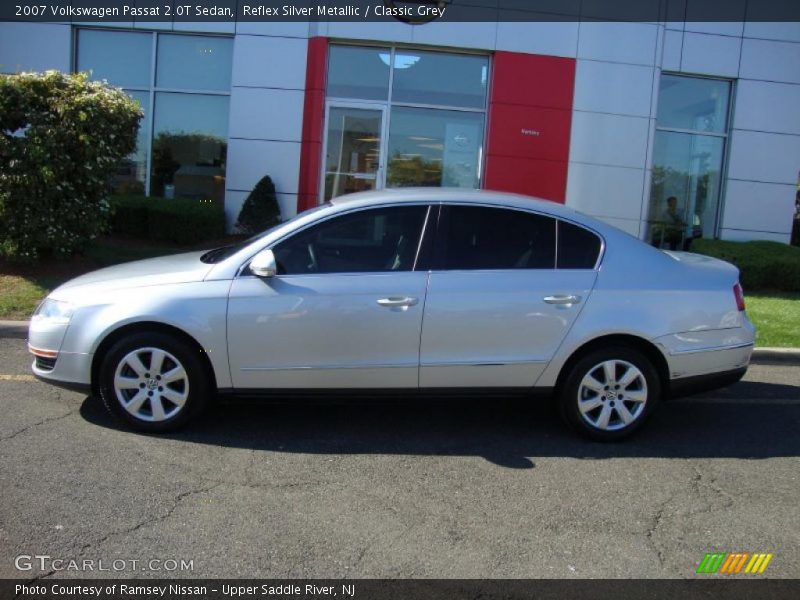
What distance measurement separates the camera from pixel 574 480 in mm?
4312

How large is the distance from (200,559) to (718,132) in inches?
534

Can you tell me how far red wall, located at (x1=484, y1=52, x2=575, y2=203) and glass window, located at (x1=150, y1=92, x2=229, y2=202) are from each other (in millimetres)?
4978

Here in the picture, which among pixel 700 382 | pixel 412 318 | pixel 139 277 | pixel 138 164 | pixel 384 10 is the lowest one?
pixel 700 382

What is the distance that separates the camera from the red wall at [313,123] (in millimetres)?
12508

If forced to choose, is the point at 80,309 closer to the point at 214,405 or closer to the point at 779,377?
the point at 214,405

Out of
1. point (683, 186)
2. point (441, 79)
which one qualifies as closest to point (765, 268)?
point (683, 186)

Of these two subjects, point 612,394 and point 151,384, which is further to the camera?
point 612,394

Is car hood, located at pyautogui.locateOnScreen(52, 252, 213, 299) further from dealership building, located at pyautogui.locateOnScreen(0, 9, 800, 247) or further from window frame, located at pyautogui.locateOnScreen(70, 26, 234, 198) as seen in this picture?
window frame, located at pyautogui.locateOnScreen(70, 26, 234, 198)

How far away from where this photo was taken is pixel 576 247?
4.95 m

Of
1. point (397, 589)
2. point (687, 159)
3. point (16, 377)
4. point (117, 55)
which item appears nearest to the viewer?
point (397, 589)

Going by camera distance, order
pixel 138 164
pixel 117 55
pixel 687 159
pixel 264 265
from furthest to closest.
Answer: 1. pixel 687 159
2. pixel 138 164
3. pixel 117 55
4. pixel 264 265

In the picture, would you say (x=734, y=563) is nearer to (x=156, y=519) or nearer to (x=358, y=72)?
(x=156, y=519)

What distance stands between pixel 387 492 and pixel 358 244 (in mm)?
1711

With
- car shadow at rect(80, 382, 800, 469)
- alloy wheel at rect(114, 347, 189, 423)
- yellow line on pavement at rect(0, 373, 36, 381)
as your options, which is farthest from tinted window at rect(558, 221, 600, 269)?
yellow line on pavement at rect(0, 373, 36, 381)
